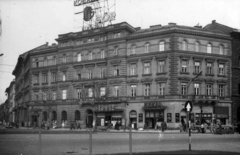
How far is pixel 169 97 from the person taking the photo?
174 ft

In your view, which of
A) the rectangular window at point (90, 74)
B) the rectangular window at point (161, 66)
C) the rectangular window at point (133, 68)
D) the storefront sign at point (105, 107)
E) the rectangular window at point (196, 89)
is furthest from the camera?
the rectangular window at point (90, 74)

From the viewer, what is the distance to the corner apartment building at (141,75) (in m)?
53.6

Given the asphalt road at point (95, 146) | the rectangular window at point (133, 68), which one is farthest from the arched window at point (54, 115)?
the asphalt road at point (95, 146)

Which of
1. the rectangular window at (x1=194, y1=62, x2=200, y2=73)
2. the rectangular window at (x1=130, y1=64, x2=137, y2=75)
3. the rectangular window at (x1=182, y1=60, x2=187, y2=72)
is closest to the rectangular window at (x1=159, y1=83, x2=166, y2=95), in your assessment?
the rectangular window at (x1=182, y1=60, x2=187, y2=72)

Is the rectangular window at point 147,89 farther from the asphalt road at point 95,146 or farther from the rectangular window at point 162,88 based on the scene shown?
the asphalt road at point 95,146

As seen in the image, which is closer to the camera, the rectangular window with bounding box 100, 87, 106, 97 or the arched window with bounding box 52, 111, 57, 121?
the rectangular window with bounding box 100, 87, 106, 97

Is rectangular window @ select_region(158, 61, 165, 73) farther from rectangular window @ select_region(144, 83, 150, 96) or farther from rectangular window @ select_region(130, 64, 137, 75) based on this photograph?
rectangular window @ select_region(130, 64, 137, 75)

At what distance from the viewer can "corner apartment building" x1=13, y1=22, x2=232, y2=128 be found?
53.6 metres

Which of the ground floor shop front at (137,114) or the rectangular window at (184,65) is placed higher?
the rectangular window at (184,65)

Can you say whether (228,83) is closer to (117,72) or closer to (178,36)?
(178,36)

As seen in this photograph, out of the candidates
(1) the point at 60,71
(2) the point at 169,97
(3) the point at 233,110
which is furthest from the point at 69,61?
(3) the point at 233,110

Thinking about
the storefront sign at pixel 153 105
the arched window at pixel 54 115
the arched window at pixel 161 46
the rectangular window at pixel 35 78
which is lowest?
the arched window at pixel 54 115

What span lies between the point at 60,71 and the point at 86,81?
7.62 m

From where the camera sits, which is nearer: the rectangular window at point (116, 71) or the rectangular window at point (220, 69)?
the rectangular window at point (220, 69)
